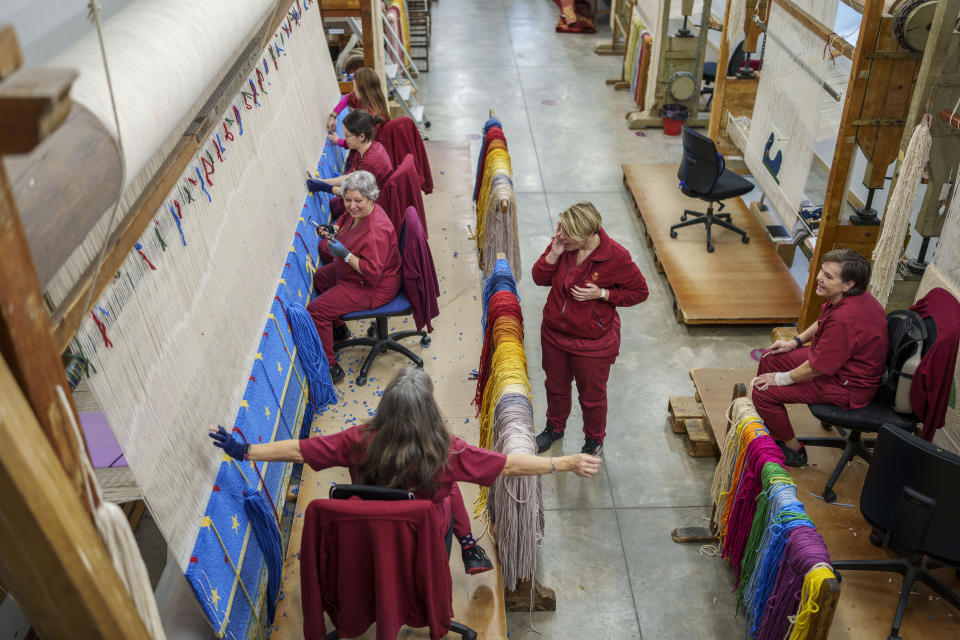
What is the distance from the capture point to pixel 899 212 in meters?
4.19

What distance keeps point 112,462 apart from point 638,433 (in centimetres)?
300

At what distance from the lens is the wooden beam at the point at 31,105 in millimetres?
969

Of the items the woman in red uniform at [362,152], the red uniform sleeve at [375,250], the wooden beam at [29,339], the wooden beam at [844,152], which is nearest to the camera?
the wooden beam at [29,339]

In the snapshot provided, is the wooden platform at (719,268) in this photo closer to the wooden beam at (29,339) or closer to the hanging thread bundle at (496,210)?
the hanging thread bundle at (496,210)

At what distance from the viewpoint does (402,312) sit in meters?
4.32

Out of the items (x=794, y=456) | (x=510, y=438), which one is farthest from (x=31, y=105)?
(x=794, y=456)

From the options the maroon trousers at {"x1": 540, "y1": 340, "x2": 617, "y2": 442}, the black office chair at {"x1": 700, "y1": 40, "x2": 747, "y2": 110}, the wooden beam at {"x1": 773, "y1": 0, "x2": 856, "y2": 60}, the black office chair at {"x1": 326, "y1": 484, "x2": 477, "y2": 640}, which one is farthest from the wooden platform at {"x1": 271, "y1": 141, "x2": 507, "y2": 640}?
the black office chair at {"x1": 700, "y1": 40, "x2": 747, "y2": 110}

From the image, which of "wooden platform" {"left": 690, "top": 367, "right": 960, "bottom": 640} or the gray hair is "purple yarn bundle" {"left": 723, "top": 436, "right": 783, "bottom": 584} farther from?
the gray hair

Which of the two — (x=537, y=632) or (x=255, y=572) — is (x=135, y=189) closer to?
(x=255, y=572)

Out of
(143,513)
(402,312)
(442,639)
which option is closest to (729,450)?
(442,639)

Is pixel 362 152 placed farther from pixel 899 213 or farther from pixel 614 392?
pixel 899 213

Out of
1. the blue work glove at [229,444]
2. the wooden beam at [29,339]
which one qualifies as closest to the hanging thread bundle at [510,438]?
the blue work glove at [229,444]

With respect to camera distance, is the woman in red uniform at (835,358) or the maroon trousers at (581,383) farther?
the maroon trousers at (581,383)

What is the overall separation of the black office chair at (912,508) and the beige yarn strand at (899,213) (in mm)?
1587
